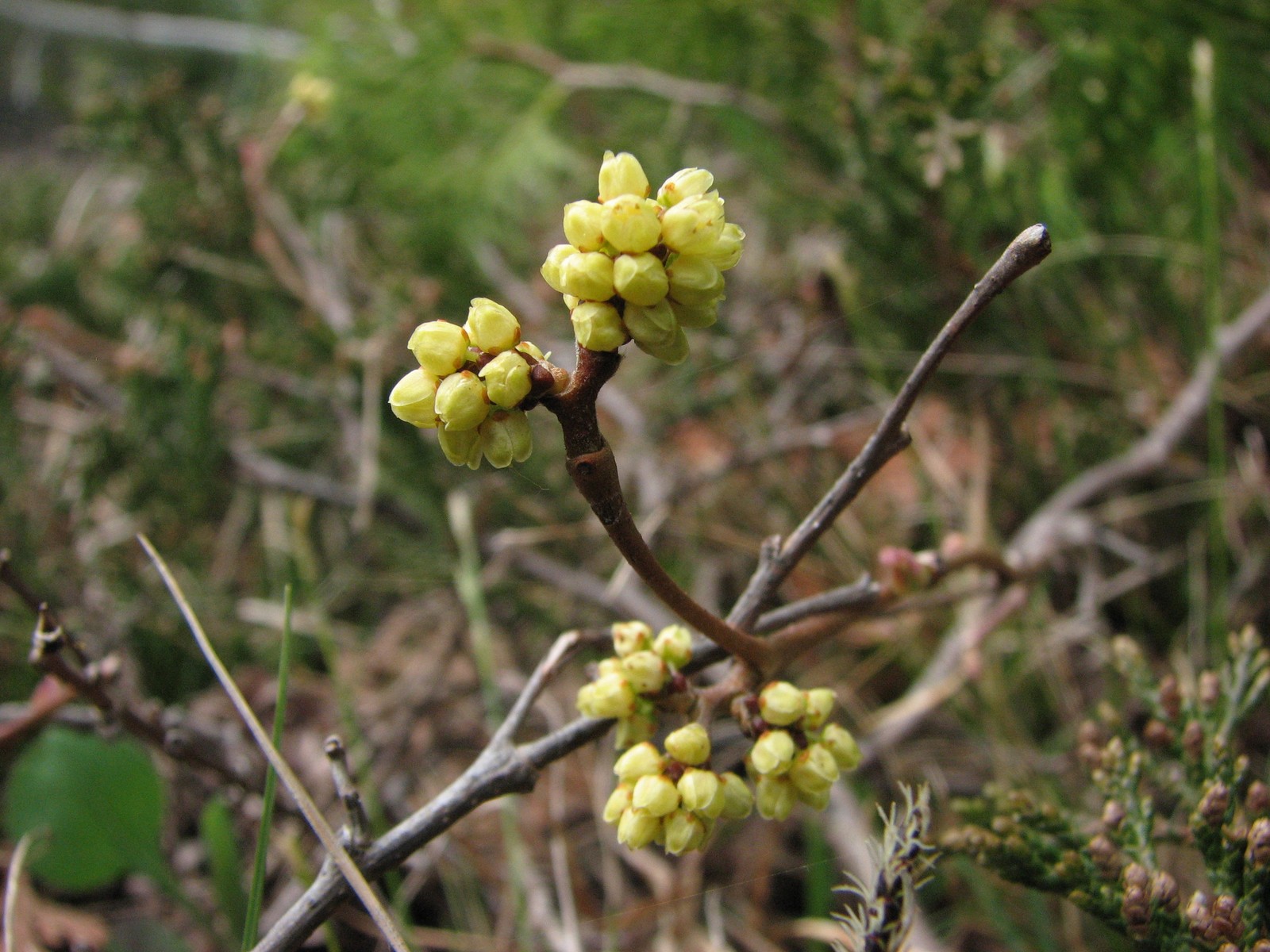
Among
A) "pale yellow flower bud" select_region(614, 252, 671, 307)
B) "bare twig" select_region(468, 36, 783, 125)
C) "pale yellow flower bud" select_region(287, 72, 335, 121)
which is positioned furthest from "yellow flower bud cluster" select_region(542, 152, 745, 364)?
"pale yellow flower bud" select_region(287, 72, 335, 121)

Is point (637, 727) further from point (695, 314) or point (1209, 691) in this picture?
point (1209, 691)

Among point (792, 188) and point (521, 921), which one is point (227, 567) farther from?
point (792, 188)

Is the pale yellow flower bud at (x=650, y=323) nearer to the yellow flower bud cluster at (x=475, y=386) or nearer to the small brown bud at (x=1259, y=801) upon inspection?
the yellow flower bud cluster at (x=475, y=386)

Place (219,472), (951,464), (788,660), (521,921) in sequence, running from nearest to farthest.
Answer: (788,660) → (521,921) → (951,464) → (219,472)

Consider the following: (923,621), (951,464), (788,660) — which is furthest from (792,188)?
(788,660)

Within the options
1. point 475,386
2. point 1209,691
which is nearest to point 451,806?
point 475,386
